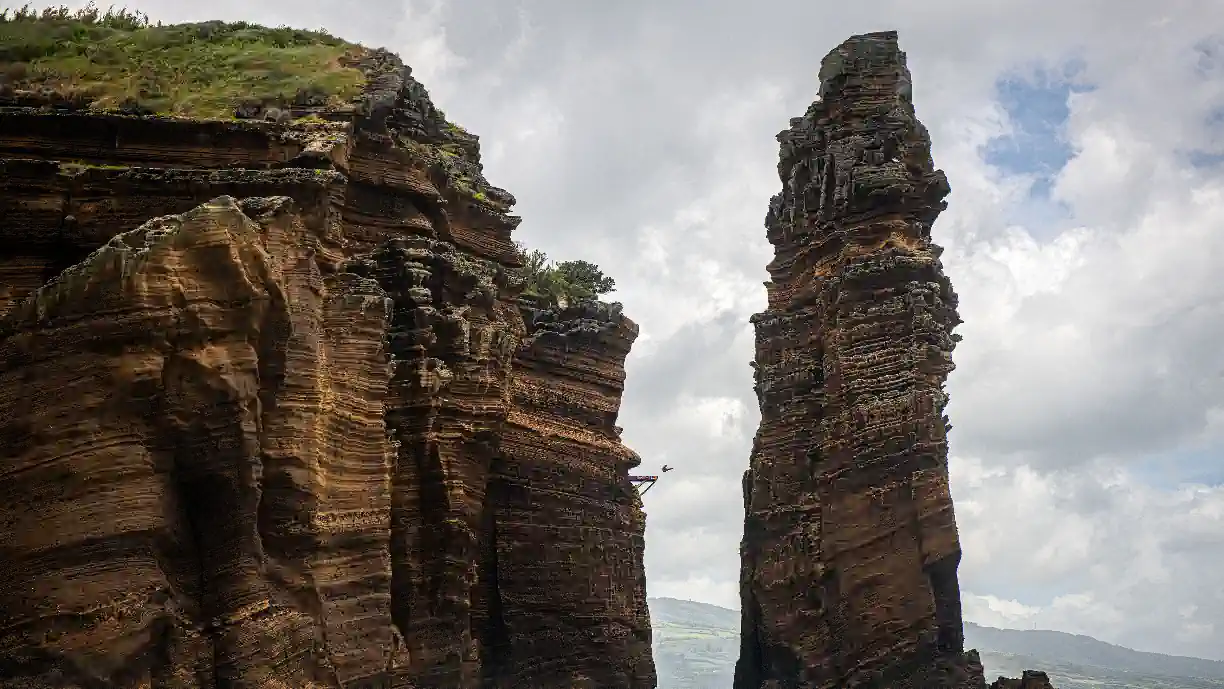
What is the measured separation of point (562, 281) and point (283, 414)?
23.6 metres

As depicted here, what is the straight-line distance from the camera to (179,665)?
81.0 feet

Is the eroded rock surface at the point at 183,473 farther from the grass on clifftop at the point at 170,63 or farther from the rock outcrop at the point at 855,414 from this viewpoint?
the rock outcrop at the point at 855,414

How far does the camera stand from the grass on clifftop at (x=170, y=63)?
3362 cm

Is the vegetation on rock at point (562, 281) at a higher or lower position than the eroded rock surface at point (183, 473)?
higher

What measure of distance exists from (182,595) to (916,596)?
95.0 ft

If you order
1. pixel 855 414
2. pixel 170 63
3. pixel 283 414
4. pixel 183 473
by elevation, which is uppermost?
pixel 170 63

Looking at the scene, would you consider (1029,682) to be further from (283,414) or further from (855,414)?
(283,414)

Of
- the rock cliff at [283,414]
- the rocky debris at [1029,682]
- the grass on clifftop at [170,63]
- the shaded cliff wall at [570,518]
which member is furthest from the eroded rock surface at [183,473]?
the rocky debris at [1029,682]

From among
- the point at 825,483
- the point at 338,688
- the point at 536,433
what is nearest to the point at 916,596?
the point at 825,483

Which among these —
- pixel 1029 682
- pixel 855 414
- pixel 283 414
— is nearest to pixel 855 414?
pixel 855 414

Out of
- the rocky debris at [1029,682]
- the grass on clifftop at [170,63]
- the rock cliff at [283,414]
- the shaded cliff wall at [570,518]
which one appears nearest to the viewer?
the rock cliff at [283,414]

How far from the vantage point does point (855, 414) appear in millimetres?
49156

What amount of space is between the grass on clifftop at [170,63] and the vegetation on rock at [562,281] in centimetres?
919

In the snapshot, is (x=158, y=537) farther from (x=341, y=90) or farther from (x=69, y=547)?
(x=341, y=90)
